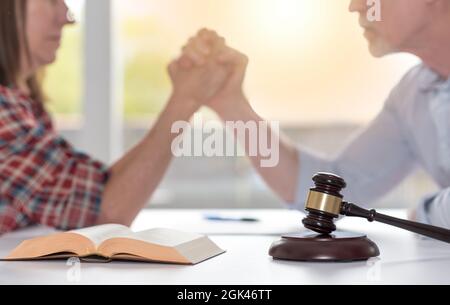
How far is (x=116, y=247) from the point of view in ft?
3.23

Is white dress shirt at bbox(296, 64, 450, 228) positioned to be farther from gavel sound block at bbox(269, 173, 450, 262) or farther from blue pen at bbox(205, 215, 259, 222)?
gavel sound block at bbox(269, 173, 450, 262)

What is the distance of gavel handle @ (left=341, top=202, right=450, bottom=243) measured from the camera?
0.96m

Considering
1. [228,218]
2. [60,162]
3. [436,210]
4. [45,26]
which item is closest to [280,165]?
[228,218]

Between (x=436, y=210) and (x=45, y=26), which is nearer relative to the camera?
(x=436, y=210)

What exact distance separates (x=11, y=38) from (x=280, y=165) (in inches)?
23.9

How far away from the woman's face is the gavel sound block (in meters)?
0.72

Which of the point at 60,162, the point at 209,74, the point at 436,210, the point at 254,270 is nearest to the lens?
the point at 254,270

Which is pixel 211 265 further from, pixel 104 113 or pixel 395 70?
pixel 104 113

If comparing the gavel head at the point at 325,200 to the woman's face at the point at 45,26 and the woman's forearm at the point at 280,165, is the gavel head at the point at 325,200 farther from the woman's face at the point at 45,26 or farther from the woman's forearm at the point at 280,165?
the woman's face at the point at 45,26

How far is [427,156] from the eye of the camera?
1.46 metres

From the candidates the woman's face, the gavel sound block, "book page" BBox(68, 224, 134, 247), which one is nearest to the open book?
"book page" BBox(68, 224, 134, 247)

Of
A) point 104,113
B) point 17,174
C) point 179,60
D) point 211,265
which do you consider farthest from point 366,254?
point 104,113

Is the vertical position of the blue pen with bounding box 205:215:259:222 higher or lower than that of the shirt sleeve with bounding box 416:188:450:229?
lower

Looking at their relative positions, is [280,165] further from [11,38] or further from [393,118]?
[11,38]
